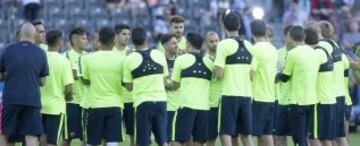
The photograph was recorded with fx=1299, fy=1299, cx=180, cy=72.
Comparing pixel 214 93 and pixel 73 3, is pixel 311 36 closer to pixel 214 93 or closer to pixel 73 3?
pixel 214 93

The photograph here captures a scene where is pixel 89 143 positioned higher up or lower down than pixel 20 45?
lower down

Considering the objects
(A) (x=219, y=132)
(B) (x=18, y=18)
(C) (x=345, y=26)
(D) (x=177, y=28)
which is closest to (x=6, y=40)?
(B) (x=18, y=18)

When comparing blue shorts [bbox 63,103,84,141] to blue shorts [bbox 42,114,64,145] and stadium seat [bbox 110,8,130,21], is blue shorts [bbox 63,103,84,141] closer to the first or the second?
blue shorts [bbox 42,114,64,145]

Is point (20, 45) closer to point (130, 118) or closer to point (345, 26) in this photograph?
point (130, 118)

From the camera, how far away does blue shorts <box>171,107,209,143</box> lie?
20203 mm

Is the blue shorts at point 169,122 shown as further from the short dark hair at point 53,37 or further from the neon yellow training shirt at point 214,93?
the short dark hair at point 53,37

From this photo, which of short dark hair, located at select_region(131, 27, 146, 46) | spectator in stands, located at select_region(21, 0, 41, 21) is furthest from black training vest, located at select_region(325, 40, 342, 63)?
spectator in stands, located at select_region(21, 0, 41, 21)

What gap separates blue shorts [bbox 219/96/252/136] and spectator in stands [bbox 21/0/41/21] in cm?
1307

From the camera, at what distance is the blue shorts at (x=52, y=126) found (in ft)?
64.5

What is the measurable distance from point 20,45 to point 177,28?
3.66 meters

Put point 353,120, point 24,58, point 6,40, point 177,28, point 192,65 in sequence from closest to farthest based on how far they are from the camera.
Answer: point 24,58 < point 192,65 < point 177,28 < point 353,120 < point 6,40

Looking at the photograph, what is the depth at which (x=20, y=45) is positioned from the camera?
18.9 meters

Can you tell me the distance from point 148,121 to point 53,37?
2.03 metres

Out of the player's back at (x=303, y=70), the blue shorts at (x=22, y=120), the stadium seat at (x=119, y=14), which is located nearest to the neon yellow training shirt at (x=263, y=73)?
the player's back at (x=303, y=70)
